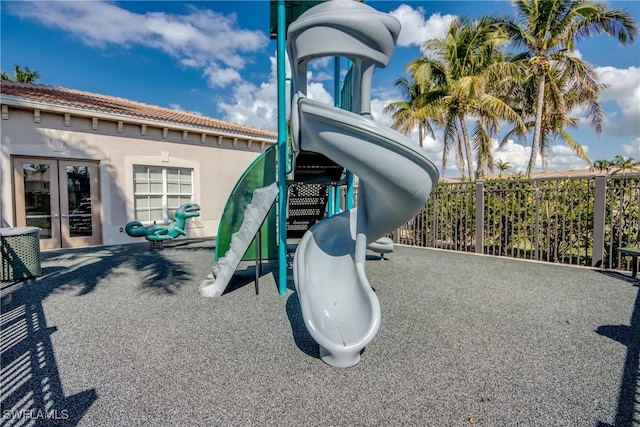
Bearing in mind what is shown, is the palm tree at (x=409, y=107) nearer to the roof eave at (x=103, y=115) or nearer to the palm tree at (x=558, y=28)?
the palm tree at (x=558, y=28)

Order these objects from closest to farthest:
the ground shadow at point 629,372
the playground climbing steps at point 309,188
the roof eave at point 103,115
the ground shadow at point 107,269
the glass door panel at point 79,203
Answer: the ground shadow at point 629,372
the playground climbing steps at point 309,188
the ground shadow at point 107,269
the roof eave at point 103,115
the glass door panel at point 79,203

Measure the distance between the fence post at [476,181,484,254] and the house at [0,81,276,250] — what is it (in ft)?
27.2

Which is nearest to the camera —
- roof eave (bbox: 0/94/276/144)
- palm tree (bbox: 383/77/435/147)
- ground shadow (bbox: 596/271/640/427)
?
ground shadow (bbox: 596/271/640/427)

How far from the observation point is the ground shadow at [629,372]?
7.17ft

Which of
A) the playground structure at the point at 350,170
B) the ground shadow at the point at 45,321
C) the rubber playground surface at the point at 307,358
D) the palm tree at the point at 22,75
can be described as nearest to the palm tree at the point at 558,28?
the rubber playground surface at the point at 307,358

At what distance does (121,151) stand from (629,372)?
37.0 ft

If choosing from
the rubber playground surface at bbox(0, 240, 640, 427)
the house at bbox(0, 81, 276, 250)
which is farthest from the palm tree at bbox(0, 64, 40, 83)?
the rubber playground surface at bbox(0, 240, 640, 427)

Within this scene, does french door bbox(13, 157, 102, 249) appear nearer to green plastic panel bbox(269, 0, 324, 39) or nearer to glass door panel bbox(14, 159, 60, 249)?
glass door panel bbox(14, 159, 60, 249)

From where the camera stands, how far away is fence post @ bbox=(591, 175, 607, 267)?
645cm

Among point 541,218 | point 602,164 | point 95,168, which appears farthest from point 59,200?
point 602,164

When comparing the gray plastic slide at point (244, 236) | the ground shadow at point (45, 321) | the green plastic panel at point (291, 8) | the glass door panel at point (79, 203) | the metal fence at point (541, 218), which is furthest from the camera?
the glass door panel at point (79, 203)

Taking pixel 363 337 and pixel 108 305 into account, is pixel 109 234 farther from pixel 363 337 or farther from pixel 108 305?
pixel 363 337

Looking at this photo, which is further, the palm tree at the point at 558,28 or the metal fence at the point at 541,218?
the palm tree at the point at 558,28

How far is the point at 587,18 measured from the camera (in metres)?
11.6
